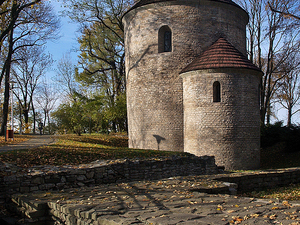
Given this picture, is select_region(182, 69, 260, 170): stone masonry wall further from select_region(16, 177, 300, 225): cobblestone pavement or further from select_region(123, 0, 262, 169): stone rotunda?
select_region(16, 177, 300, 225): cobblestone pavement

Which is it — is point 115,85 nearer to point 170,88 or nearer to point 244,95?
point 170,88

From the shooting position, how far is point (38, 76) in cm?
4184

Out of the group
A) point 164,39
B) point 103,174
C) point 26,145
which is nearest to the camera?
point 103,174

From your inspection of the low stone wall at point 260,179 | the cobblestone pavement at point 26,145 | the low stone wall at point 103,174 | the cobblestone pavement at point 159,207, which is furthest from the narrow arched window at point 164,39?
the cobblestone pavement at point 159,207

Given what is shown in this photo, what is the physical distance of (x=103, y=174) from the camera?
9625 millimetres

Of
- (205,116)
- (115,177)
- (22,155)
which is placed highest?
(205,116)

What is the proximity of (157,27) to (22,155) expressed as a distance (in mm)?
12259

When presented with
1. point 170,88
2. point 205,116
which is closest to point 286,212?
point 205,116

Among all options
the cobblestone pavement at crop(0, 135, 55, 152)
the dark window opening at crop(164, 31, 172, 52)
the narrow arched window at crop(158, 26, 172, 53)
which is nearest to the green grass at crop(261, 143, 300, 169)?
the dark window opening at crop(164, 31, 172, 52)

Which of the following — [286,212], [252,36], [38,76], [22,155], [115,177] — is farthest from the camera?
[38,76]

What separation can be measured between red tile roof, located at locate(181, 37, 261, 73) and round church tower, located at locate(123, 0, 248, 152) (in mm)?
901

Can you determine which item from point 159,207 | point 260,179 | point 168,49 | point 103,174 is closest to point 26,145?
point 103,174

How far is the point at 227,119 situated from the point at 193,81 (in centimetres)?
306

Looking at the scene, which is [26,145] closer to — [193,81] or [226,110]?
[193,81]
